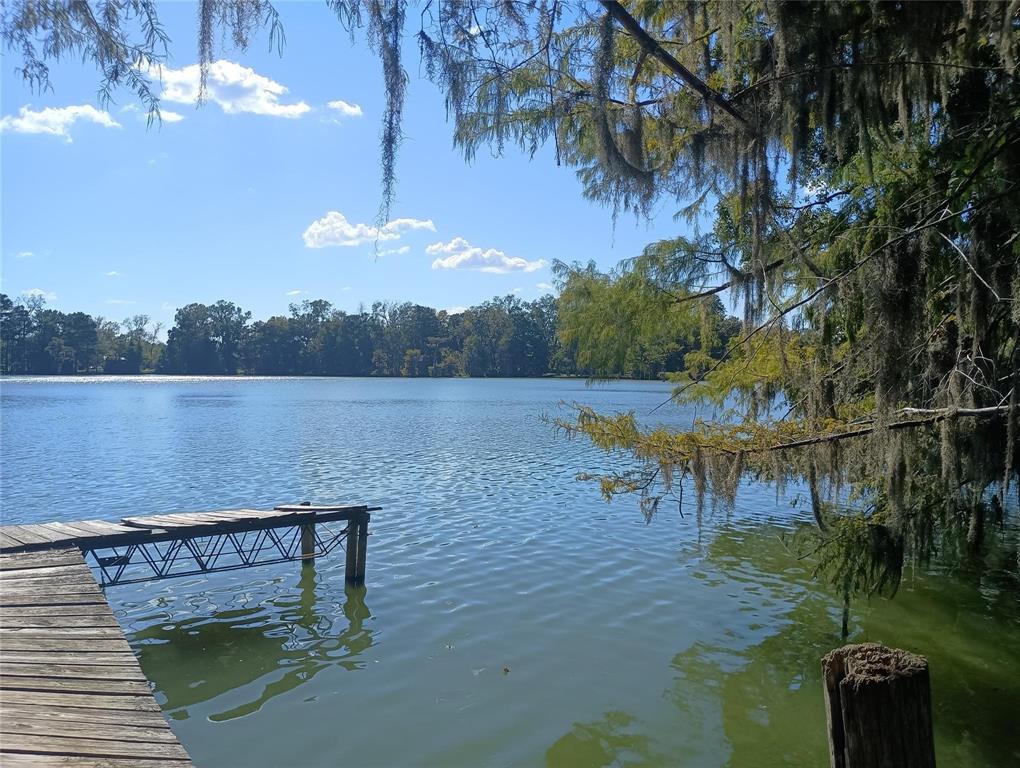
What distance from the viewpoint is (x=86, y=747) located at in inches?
115

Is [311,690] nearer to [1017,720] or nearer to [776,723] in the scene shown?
[776,723]

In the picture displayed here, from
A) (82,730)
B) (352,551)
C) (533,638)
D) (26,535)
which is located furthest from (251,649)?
(82,730)

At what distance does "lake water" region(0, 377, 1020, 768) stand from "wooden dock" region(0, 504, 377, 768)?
1105mm

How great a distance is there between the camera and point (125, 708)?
3385 mm

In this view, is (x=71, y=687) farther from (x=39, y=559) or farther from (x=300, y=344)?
(x=300, y=344)

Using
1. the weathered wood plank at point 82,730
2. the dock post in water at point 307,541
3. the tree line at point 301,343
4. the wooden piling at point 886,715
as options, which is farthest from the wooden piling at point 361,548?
the tree line at point 301,343

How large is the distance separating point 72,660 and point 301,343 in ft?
369

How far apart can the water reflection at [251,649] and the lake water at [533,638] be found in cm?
3

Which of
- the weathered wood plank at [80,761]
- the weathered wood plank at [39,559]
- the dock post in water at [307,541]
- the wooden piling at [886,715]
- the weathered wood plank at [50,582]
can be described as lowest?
the dock post in water at [307,541]

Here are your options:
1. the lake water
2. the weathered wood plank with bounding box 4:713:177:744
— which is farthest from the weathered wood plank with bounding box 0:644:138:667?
the lake water

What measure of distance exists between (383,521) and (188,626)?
16.2 feet

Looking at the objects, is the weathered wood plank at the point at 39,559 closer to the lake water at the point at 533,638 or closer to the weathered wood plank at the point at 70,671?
the lake water at the point at 533,638

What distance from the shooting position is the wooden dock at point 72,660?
2.94m

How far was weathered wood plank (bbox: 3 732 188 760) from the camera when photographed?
9.37 feet
